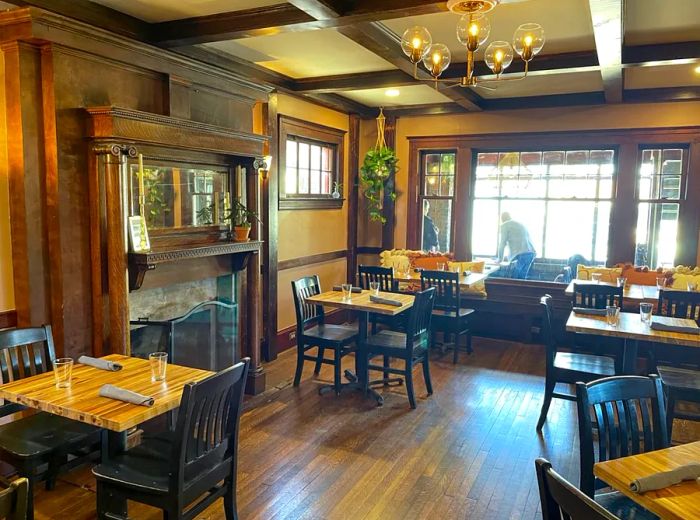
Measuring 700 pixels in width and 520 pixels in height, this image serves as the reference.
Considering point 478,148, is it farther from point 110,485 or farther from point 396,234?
point 110,485

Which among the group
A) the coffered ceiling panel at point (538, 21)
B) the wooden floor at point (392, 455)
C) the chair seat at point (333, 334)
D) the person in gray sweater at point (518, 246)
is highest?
the coffered ceiling panel at point (538, 21)

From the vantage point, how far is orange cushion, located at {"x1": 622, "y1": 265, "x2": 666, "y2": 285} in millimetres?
5285

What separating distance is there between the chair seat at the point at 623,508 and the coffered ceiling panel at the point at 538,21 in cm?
249

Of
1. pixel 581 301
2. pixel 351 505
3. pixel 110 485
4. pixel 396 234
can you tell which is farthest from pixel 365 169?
pixel 110 485

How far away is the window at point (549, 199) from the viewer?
5867 millimetres

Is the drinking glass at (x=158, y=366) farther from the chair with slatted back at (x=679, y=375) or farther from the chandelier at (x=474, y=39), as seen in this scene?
the chair with slatted back at (x=679, y=375)

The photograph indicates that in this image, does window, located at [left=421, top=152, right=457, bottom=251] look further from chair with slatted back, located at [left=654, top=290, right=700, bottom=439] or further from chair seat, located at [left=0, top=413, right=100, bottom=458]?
chair seat, located at [left=0, top=413, right=100, bottom=458]

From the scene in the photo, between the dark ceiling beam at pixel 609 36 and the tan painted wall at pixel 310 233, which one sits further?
the tan painted wall at pixel 310 233

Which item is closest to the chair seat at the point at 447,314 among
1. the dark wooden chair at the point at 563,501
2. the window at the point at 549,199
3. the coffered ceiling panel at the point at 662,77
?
the window at the point at 549,199

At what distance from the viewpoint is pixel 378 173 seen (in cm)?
631

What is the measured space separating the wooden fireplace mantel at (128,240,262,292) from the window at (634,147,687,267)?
4.08 meters

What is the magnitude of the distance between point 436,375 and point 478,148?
2810mm

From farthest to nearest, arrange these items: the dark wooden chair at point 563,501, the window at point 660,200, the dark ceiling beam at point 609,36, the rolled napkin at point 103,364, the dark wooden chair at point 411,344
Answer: the window at point 660,200, the dark wooden chair at point 411,344, the dark ceiling beam at point 609,36, the rolled napkin at point 103,364, the dark wooden chair at point 563,501

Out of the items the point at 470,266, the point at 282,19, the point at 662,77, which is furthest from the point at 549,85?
the point at 282,19
